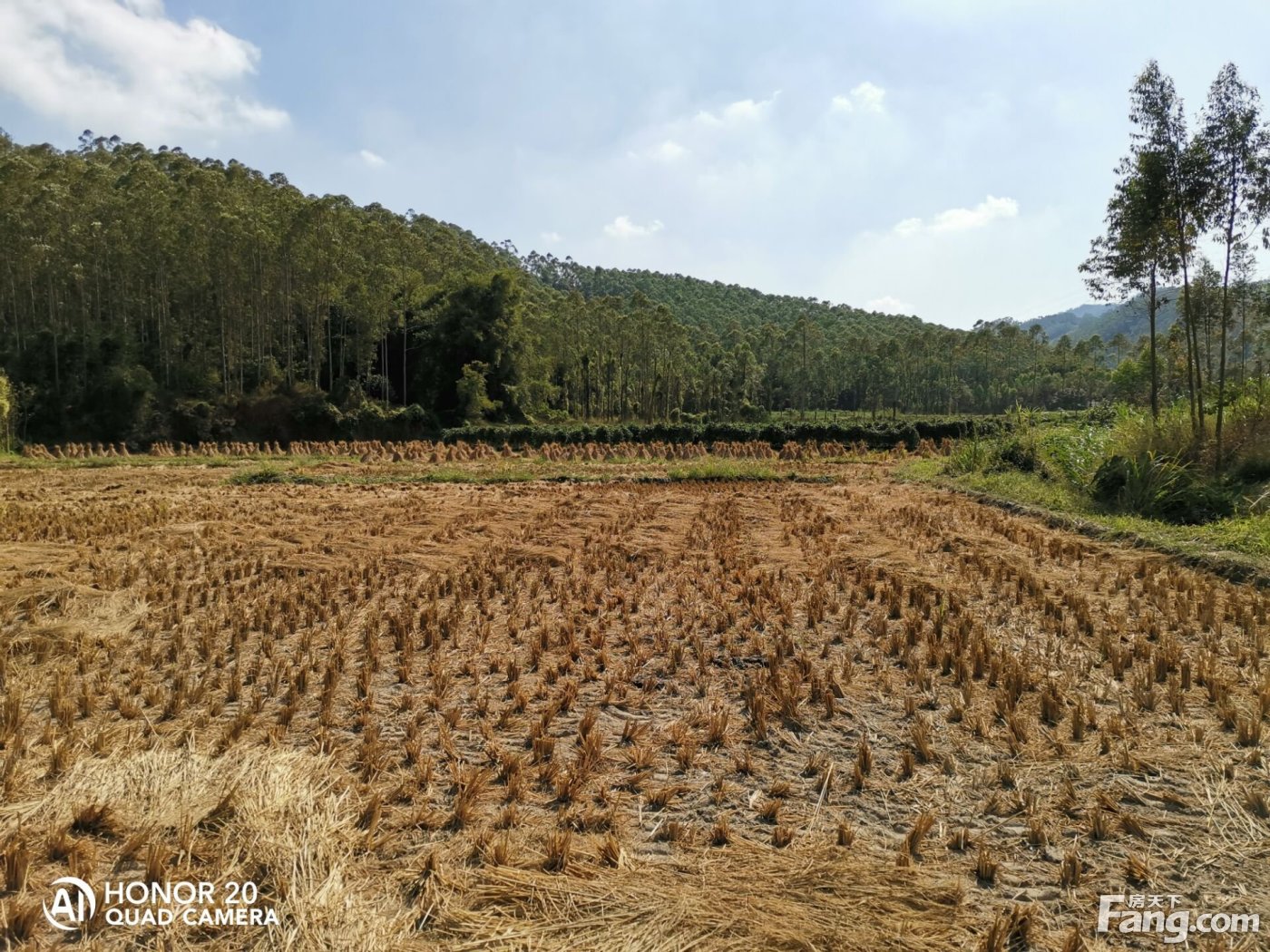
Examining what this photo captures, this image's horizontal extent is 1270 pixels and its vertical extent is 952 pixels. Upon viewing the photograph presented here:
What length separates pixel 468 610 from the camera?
19.5 ft

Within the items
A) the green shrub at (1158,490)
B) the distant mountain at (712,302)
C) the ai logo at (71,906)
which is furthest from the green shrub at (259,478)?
the distant mountain at (712,302)

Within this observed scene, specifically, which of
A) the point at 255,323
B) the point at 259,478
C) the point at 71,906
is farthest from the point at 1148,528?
the point at 255,323

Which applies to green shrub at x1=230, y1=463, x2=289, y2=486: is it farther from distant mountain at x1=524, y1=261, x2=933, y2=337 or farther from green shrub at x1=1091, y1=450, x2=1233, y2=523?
distant mountain at x1=524, y1=261, x2=933, y2=337

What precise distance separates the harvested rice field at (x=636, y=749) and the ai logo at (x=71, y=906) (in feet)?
0.11

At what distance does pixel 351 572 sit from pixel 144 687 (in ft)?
9.52

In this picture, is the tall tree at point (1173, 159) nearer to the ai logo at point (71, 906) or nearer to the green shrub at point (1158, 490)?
the green shrub at point (1158, 490)

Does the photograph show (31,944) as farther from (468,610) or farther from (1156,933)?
(468,610)

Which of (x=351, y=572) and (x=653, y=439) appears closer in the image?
(x=351, y=572)

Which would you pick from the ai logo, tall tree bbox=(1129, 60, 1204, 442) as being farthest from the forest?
the ai logo

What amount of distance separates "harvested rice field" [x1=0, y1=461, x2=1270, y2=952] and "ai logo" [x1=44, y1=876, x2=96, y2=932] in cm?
3

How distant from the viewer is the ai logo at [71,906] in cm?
218

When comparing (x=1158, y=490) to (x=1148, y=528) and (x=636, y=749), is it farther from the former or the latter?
(x=636, y=749)

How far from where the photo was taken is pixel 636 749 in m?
3.39

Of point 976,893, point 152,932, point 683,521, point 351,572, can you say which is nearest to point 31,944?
point 152,932
